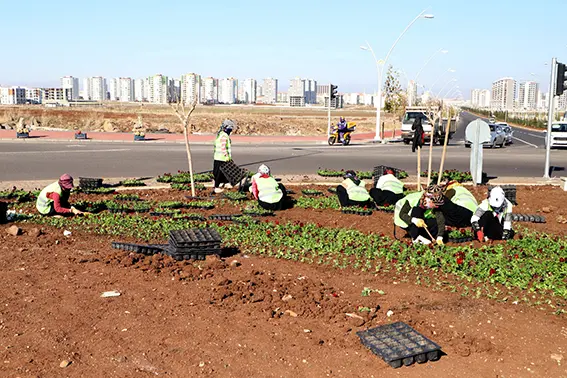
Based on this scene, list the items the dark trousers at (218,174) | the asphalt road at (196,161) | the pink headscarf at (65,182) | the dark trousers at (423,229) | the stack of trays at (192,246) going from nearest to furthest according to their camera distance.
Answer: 1. the stack of trays at (192,246)
2. the dark trousers at (423,229)
3. the pink headscarf at (65,182)
4. the dark trousers at (218,174)
5. the asphalt road at (196,161)

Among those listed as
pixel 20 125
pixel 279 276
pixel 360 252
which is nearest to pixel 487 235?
pixel 360 252

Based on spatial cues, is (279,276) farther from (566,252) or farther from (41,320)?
(566,252)

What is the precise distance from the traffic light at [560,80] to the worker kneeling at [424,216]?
10.5m

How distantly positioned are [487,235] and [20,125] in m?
36.8

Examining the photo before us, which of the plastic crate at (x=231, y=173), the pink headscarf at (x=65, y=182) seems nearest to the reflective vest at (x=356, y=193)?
the plastic crate at (x=231, y=173)

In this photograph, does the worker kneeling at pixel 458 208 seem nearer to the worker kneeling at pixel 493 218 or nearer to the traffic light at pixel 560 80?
the worker kneeling at pixel 493 218

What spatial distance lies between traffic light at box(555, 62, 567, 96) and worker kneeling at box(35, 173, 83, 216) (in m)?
13.6

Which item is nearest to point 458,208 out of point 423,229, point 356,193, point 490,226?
point 490,226

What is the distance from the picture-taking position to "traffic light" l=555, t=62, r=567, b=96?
58.0 feet

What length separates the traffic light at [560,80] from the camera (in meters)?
17.7

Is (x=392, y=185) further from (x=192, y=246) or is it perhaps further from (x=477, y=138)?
(x=192, y=246)

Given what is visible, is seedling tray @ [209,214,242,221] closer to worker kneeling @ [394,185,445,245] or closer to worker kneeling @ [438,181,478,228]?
worker kneeling @ [394,185,445,245]

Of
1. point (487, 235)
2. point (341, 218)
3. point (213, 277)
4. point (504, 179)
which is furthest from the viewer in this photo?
point (504, 179)

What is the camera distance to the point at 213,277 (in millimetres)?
7727
